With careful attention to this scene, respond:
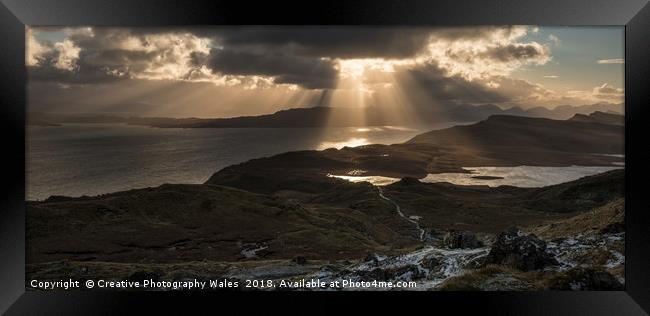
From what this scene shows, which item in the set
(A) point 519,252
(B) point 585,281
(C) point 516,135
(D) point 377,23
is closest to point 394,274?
(A) point 519,252

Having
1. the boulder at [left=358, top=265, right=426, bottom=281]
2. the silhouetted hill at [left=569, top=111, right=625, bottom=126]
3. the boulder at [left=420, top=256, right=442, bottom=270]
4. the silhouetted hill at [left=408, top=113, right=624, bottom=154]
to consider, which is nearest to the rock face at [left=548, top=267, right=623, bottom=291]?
the boulder at [left=420, top=256, right=442, bottom=270]

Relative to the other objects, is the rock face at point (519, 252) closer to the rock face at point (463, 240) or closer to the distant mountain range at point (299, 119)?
the rock face at point (463, 240)

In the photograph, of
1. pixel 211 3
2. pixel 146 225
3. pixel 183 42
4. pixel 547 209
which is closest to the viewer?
pixel 211 3

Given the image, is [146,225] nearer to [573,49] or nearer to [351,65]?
[351,65]

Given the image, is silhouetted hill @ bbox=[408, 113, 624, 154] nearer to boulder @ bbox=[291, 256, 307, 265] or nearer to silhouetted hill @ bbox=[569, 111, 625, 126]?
silhouetted hill @ bbox=[569, 111, 625, 126]

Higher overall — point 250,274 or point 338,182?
point 338,182

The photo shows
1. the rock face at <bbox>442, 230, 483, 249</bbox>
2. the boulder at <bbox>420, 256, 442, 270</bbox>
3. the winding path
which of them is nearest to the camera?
the boulder at <bbox>420, 256, 442, 270</bbox>

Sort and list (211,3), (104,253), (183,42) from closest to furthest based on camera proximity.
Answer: (211,3) → (183,42) → (104,253)

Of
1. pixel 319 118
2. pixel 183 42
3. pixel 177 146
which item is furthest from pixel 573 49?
pixel 177 146

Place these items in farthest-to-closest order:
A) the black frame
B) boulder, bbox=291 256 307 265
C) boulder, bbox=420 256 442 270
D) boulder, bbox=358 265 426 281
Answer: boulder, bbox=291 256 307 265 < boulder, bbox=420 256 442 270 < boulder, bbox=358 265 426 281 < the black frame
